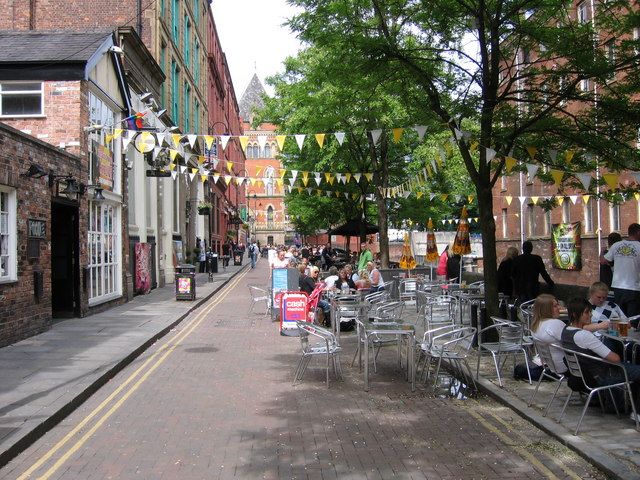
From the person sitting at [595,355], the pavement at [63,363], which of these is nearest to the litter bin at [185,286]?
the pavement at [63,363]

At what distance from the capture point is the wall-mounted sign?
1246 cm

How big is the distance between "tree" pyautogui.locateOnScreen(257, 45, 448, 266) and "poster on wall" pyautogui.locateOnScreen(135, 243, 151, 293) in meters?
6.68

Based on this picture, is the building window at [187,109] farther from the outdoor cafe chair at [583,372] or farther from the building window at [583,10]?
the outdoor cafe chair at [583,372]

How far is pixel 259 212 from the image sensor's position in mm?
113938

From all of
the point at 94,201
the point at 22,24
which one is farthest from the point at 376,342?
the point at 22,24

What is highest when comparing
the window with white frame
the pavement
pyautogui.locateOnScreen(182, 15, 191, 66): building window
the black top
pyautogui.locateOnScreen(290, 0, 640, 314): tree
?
pyautogui.locateOnScreen(182, 15, 191, 66): building window

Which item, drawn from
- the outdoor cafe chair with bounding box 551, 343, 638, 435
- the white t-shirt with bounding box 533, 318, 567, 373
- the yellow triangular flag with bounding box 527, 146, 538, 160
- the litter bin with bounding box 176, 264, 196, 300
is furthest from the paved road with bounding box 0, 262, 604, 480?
the litter bin with bounding box 176, 264, 196, 300

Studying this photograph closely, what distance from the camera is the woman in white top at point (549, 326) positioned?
265 inches

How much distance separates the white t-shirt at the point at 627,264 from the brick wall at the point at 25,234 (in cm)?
1038

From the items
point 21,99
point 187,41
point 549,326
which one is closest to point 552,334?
point 549,326

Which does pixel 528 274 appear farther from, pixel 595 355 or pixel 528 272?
pixel 595 355

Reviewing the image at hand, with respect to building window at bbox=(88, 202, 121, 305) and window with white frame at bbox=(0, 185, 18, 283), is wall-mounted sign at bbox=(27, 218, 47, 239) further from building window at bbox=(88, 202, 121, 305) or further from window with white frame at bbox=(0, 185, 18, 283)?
building window at bbox=(88, 202, 121, 305)

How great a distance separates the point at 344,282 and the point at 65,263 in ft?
22.7

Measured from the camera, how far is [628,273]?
10.1 metres
